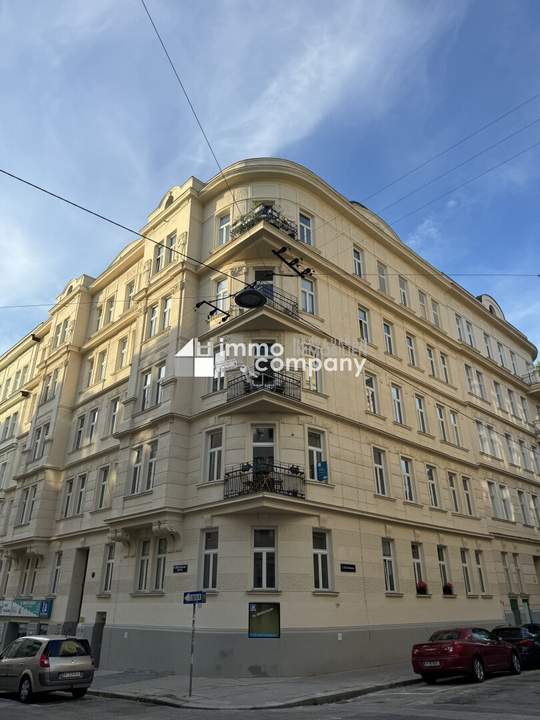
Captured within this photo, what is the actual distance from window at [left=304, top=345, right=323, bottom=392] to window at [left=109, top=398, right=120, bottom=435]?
10880 millimetres

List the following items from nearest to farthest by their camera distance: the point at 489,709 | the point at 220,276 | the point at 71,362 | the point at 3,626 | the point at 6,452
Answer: the point at 489,709 → the point at 220,276 → the point at 3,626 → the point at 71,362 → the point at 6,452

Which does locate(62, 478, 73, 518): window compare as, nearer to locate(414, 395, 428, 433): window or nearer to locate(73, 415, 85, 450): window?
locate(73, 415, 85, 450): window

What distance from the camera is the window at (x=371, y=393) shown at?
912 inches

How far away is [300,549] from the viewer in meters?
17.7

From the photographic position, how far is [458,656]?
46.5 ft

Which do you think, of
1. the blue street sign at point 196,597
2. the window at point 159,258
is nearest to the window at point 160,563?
the blue street sign at point 196,597

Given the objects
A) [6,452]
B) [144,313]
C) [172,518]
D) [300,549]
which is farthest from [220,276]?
[6,452]

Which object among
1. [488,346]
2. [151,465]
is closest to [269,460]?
[151,465]

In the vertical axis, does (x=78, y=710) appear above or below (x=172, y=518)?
below

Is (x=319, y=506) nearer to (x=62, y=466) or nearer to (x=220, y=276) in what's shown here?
(x=220, y=276)

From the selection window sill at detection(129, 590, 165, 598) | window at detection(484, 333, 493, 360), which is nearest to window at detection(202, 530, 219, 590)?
window sill at detection(129, 590, 165, 598)

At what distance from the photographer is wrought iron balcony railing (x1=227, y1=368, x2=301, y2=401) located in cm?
A: 1916

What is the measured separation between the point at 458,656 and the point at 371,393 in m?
11.5

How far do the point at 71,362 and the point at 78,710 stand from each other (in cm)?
2194
